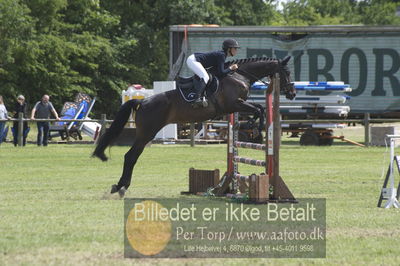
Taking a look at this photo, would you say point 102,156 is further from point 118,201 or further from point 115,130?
point 118,201

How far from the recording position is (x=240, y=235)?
29.6 feet

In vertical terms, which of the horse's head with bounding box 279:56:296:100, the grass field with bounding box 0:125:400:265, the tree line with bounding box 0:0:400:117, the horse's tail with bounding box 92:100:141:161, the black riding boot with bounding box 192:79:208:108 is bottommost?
the grass field with bounding box 0:125:400:265

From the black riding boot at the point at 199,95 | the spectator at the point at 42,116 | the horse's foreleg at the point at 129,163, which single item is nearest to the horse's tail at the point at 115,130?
the horse's foreleg at the point at 129,163

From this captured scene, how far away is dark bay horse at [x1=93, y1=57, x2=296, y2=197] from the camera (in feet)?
43.1

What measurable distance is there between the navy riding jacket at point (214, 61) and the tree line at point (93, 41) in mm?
26815

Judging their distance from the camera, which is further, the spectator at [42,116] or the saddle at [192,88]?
the spectator at [42,116]

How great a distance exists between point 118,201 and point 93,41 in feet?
112

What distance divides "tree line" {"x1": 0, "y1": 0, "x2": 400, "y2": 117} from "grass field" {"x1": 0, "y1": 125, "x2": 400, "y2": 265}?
15.7 m

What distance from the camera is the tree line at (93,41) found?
4116 cm

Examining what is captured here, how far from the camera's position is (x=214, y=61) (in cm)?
1331

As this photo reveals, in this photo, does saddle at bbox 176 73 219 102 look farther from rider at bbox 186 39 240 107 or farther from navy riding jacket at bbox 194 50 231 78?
navy riding jacket at bbox 194 50 231 78

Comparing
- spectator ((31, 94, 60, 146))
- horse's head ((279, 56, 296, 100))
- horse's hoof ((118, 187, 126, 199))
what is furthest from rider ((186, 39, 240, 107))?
spectator ((31, 94, 60, 146))

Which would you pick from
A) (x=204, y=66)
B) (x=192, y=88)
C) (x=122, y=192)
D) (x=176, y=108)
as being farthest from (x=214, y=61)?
(x=122, y=192)

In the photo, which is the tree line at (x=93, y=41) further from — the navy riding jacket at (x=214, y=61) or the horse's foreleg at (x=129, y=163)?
the horse's foreleg at (x=129, y=163)
